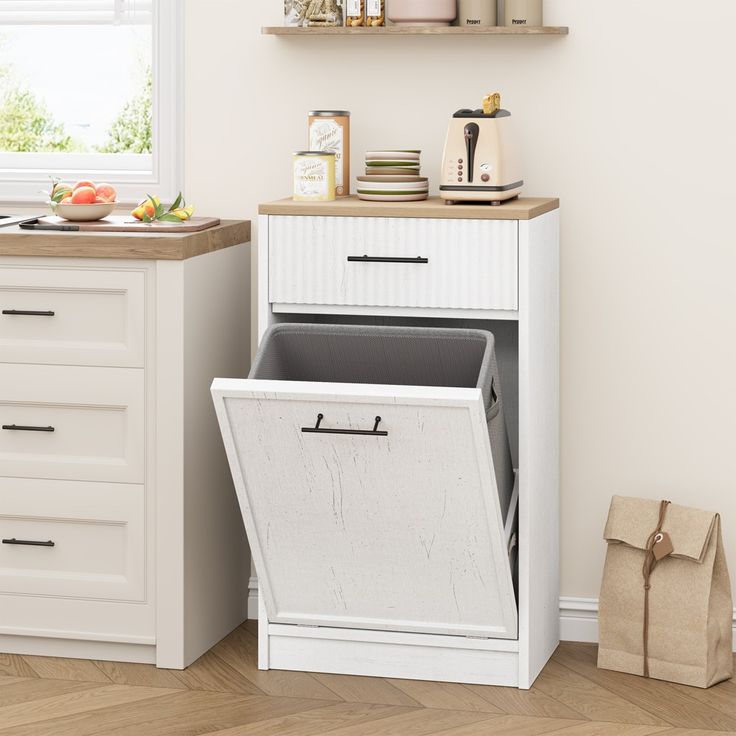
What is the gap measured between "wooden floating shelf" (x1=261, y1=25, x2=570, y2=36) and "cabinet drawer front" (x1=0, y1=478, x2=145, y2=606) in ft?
3.58

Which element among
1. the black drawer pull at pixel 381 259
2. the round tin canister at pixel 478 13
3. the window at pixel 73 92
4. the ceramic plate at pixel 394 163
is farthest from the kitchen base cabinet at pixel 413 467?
the window at pixel 73 92

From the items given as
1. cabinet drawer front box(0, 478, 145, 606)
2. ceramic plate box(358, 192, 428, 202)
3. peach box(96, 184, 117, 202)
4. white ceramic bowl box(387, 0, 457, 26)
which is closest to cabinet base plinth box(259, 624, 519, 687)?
cabinet drawer front box(0, 478, 145, 606)

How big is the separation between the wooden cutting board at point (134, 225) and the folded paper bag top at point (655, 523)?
43.6 inches

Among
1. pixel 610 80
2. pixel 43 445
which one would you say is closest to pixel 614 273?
pixel 610 80

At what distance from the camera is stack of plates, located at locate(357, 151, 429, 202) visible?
2.72 metres

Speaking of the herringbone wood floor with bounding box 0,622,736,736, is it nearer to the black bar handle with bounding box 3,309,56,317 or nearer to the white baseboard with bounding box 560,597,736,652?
the white baseboard with bounding box 560,597,736,652

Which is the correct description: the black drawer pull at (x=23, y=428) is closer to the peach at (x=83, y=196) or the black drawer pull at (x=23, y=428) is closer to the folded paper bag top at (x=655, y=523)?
the peach at (x=83, y=196)

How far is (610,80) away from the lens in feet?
9.39

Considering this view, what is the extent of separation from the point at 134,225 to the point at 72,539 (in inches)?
27.8

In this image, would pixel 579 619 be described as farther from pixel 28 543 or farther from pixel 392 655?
pixel 28 543

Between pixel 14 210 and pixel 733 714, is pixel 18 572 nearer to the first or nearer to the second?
pixel 14 210

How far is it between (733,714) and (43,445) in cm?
156

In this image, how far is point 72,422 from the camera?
8.97ft

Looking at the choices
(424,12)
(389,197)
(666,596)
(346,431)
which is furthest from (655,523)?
(424,12)
